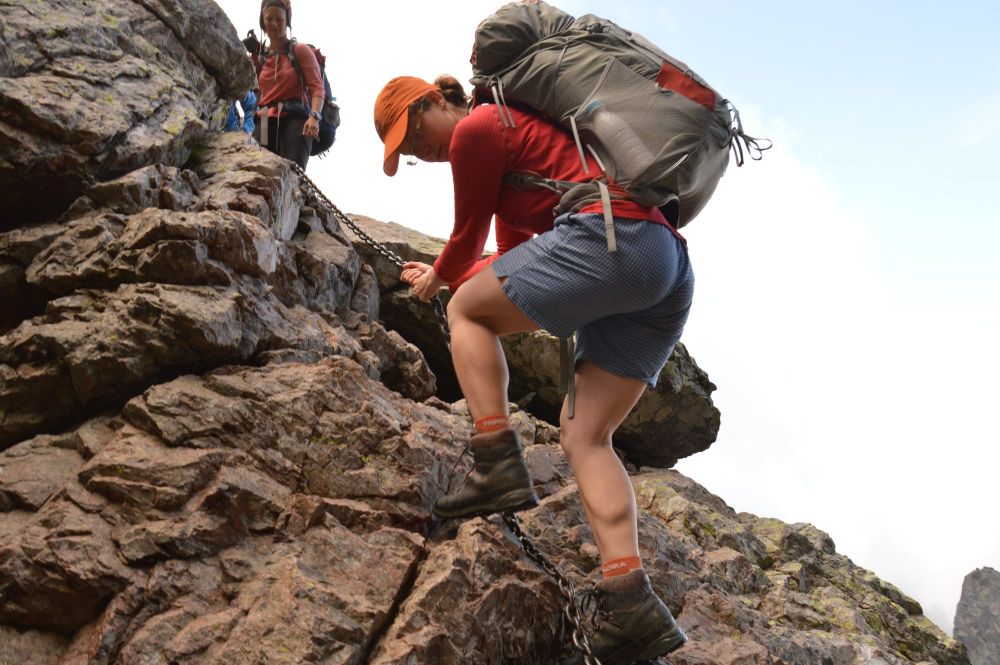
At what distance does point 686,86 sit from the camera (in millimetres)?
5203

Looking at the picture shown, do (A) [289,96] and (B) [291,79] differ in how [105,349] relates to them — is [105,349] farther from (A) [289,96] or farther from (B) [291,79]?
(B) [291,79]

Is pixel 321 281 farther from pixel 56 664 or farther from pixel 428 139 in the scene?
pixel 56 664

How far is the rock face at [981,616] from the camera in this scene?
172ft

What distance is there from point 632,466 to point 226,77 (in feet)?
30.3

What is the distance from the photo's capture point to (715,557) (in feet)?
28.8

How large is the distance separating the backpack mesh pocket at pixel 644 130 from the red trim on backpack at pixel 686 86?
5 centimetres

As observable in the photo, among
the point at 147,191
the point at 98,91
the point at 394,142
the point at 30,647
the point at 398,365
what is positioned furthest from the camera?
the point at 398,365

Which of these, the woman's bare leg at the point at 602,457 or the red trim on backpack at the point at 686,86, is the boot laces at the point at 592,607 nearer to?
the woman's bare leg at the point at 602,457

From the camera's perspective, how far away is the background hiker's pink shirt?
13.6 m

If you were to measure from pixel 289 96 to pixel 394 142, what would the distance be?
8714 mm

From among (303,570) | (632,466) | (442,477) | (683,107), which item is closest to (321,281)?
(442,477)

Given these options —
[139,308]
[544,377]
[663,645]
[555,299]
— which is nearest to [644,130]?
[555,299]

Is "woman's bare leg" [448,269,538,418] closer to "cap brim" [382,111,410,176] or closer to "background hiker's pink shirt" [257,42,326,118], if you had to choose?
"cap brim" [382,111,410,176]

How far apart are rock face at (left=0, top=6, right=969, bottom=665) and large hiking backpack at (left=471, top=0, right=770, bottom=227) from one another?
257 centimetres
